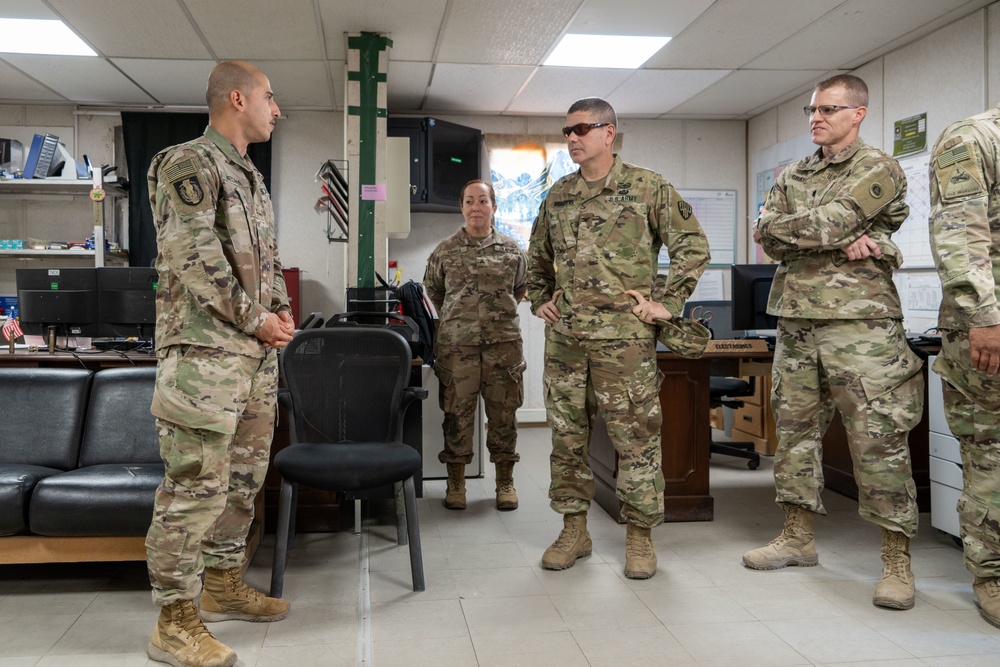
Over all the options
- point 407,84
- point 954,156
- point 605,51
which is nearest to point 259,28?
point 407,84

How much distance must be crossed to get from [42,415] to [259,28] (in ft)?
8.44

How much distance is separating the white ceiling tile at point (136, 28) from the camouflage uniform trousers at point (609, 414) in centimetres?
294

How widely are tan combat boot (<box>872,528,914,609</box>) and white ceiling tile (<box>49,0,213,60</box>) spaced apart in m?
4.20

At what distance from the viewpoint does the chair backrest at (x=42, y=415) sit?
2873mm

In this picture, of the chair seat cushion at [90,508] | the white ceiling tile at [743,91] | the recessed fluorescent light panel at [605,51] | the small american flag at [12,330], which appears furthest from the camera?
the white ceiling tile at [743,91]

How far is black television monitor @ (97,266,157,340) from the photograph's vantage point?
3.40 m

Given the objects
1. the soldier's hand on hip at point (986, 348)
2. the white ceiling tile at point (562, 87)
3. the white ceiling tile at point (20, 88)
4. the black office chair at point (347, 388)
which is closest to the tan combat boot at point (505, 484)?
the black office chair at point (347, 388)

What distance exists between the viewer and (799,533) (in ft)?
9.68

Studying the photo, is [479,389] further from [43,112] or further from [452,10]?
[43,112]

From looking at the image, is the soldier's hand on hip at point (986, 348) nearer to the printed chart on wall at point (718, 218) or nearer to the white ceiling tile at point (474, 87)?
the white ceiling tile at point (474, 87)

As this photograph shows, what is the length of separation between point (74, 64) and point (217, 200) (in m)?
3.81

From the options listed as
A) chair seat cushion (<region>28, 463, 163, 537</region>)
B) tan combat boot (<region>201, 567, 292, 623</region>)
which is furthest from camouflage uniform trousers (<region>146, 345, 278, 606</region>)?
chair seat cushion (<region>28, 463, 163, 537</region>)

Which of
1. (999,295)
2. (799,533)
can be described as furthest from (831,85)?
(799,533)

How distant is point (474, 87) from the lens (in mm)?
5594
